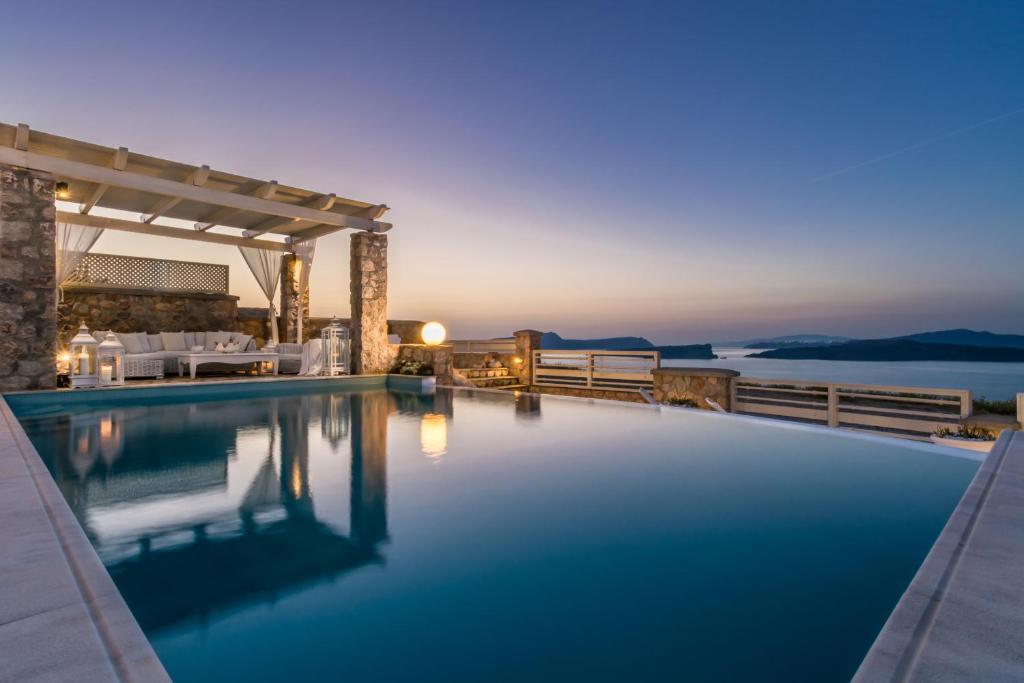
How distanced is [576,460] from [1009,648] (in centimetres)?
291

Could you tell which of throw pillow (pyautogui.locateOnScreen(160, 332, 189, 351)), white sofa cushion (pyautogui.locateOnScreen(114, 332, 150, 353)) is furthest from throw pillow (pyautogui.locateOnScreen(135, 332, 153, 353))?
throw pillow (pyautogui.locateOnScreen(160, 332, 189, 351))

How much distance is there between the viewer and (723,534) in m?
2.50

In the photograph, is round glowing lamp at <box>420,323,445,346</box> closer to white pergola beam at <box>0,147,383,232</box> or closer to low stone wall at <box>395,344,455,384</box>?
low stone wall at <box>395,344,455,384</box>

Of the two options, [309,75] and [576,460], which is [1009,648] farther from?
[309,75]

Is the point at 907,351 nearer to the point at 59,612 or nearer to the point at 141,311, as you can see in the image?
the point at 59,612

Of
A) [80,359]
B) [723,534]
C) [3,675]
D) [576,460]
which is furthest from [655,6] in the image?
[80,359]

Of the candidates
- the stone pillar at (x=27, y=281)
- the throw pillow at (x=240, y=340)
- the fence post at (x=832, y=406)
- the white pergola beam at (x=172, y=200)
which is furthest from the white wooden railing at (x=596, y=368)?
the stone pillar at (x=27, y=281)

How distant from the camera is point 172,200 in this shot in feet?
26.8

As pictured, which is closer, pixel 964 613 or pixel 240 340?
pixel 964 613

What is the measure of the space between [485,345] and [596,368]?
11.4 feet

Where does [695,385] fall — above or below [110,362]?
below

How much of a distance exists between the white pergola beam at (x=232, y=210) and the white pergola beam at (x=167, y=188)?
14 centimetres

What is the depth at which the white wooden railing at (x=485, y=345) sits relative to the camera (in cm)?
1395

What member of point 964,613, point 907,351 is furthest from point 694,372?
point 907,351
